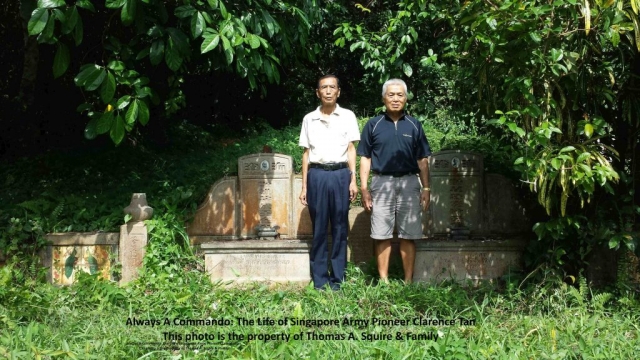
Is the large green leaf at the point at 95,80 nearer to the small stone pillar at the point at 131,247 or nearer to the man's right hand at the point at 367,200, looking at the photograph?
the small stone pillar at the point at 131,247

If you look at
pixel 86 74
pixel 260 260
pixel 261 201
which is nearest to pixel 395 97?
pixel 261 201

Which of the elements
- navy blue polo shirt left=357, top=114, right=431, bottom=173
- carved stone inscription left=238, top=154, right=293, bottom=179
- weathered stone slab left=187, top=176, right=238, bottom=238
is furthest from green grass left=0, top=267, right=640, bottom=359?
carved stone inscription left=238, top=154, right=293, bottom=179

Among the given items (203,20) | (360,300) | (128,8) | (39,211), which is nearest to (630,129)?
(360,300)

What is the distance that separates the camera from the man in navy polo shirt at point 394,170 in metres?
5.26

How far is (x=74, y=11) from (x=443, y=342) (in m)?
2.89

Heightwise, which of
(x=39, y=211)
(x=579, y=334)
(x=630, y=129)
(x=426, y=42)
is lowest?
(x=579, y=334)

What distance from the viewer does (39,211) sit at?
612 centimetres

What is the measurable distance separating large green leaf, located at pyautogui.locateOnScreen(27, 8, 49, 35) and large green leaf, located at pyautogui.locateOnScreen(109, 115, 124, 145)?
697 mm

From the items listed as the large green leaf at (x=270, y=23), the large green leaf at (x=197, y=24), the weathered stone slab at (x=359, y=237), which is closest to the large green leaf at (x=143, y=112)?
the large green leaf at (x=197, y=24)

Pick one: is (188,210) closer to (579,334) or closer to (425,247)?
(425,247)

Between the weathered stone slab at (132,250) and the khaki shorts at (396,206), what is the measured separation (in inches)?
78.6

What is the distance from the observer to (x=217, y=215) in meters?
6.22

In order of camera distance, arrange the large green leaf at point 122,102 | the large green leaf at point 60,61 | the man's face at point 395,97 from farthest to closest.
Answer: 1. the man's face at point 395,97
2. the large green leaf at point 122,102
3. the large green leaf at point 60,61

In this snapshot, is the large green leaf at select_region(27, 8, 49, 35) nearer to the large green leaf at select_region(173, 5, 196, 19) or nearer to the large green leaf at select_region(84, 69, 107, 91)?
the large green leaf at select_region(84, 69, 107, 91)
